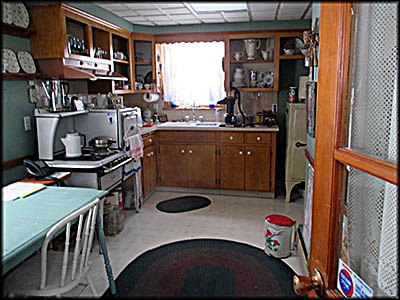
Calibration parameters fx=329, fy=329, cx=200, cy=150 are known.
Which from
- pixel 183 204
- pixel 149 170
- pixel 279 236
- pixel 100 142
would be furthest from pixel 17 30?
pixel 279 236

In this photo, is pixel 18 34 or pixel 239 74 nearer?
pixel 18 34

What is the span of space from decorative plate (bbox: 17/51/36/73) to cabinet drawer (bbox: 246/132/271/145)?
2.47m

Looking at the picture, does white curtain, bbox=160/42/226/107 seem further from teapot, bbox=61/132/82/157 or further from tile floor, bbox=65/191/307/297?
teapot, bbox=61/132/82/157

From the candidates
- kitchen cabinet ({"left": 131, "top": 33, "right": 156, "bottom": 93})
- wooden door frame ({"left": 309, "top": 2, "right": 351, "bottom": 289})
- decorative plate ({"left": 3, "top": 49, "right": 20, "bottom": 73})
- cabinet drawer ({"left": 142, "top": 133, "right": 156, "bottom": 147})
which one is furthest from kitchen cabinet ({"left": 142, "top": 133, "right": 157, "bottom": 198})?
wooden door frame ({"left": 309, "top": 2, "right": 351, "bottom": 289})

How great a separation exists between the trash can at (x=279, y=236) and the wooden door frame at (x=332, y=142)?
5.81ft

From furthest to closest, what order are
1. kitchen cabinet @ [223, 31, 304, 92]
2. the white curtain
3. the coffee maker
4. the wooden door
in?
the white curtain → the coffee maker → kitchen cabinet @ [223, 31, 304, 92] → the wooden door

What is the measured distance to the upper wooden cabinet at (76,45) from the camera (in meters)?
2.89

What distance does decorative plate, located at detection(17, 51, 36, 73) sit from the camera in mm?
2789

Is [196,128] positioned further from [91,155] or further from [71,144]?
[71,144]

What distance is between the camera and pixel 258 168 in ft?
13.7

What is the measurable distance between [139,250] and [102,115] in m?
1.39

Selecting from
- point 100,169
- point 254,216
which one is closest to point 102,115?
point 100,169

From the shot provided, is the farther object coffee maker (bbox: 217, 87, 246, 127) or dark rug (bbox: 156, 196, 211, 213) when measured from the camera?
coffee maker (bbox: 217, 87, 246, 127)

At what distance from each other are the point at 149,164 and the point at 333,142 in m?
3.46
